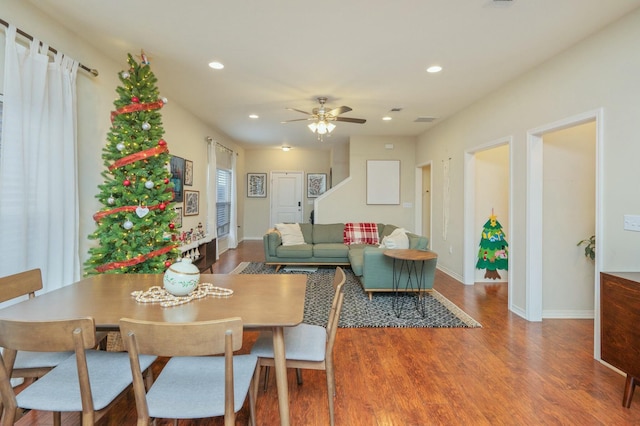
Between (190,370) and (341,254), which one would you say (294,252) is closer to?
(341,254)

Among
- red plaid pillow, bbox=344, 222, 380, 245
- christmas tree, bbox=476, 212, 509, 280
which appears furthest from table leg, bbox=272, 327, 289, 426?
red plaid pillow, bbox=344, 222, 380, 245

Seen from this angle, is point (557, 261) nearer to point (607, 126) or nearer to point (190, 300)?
point (607, 126)

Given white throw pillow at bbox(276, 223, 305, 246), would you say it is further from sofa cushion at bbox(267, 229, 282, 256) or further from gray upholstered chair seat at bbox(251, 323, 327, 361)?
gray upholstered chair seat at bbox(251, 323, 327, 361)

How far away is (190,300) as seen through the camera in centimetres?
175

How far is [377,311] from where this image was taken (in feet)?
12.4

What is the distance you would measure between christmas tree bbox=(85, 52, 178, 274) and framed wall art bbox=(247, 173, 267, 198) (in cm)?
660

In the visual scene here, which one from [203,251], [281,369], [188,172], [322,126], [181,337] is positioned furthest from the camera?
[188,172]

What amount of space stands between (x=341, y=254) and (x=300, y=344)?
3997 mm

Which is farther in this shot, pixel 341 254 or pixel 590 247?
pixel 341 254

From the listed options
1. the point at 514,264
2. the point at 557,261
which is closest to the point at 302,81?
the point at 514,264

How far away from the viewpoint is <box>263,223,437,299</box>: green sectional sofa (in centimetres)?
421

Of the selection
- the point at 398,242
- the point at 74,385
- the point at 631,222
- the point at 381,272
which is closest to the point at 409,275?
the point at 381,272

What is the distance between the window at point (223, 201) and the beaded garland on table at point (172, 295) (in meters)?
5.50

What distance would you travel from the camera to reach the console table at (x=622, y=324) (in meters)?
1.97
